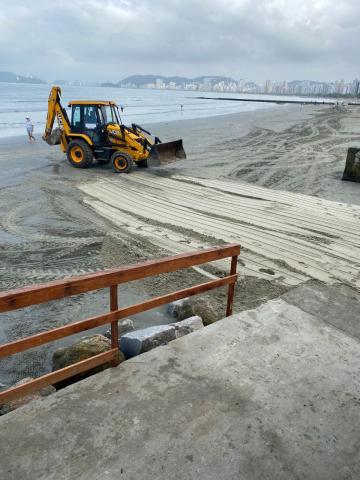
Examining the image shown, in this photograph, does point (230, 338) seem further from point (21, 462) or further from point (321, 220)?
point (321, 220)

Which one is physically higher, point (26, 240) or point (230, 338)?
point (230, 338)

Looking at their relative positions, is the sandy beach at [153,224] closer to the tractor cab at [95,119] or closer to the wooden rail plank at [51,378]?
the tractor cab at [95,119]

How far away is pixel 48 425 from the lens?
9.09 ft

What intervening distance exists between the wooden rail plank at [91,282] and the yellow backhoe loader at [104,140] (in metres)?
9.66

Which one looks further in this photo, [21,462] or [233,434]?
[233,434]

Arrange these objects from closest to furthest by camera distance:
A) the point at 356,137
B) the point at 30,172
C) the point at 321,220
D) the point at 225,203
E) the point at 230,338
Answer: the point at 230,338 < the point at 321,220 < the point at 225,203 < the point at 30,172 < the point at 356,137

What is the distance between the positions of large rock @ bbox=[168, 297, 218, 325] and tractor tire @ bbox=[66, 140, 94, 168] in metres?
9.57

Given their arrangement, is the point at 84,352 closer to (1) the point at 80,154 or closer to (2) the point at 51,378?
(2) the point at 51,378

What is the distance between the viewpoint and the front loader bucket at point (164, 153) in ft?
42.9

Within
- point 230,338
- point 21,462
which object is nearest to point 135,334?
point 230,338

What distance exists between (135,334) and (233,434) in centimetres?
161

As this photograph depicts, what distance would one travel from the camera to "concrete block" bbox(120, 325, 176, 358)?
3941 millimetres

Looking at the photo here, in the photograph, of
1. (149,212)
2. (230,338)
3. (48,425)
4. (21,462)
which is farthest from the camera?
(149,212)

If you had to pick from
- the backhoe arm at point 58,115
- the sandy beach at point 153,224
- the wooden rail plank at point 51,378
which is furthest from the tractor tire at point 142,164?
the wooden rail plank at point 51,378
